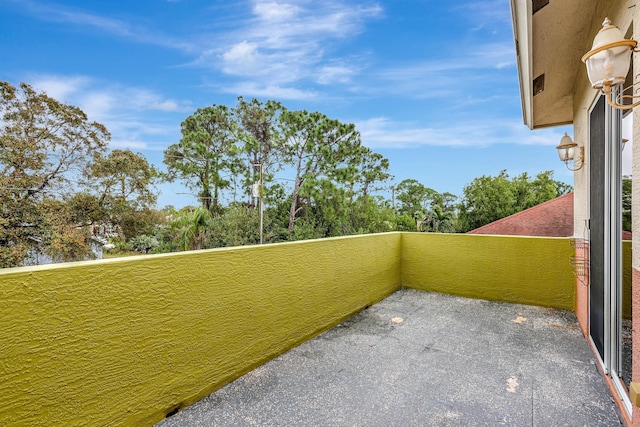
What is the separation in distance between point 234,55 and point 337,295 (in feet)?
63.9

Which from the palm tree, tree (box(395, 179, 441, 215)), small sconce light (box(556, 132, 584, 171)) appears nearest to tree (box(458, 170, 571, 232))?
tree (box(395, 179, 441, 215))

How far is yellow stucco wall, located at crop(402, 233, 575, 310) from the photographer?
5180 mm

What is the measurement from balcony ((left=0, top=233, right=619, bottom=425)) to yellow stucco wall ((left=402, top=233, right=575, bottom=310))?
11 centimetres

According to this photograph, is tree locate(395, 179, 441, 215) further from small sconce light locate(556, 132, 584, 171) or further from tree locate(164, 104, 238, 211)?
small sconce light locate(556, 132, 584, 171)

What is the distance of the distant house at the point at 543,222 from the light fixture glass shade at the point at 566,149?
557 centimetres

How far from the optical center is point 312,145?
19.7 m

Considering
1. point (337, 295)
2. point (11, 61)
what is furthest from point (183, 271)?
point (11, 61)

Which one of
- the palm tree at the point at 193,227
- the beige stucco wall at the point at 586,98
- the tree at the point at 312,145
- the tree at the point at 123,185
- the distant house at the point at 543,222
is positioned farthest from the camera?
the tree at the point at 312,145

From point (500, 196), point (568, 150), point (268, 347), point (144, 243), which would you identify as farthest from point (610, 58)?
point (500, 196)

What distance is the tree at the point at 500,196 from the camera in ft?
70.8

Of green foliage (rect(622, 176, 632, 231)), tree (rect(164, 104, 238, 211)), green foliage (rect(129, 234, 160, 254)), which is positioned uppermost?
tree (rect(164, 104, 238, 211))

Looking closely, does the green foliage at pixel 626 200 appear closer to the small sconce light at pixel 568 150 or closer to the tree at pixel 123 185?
the small sconce light at pixel 568 150

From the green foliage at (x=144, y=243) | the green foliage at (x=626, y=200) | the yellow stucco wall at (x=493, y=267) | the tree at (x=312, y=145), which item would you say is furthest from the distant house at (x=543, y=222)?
the green foliage at (x=144, y=243)

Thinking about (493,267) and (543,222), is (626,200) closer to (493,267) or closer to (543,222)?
(493,267)
